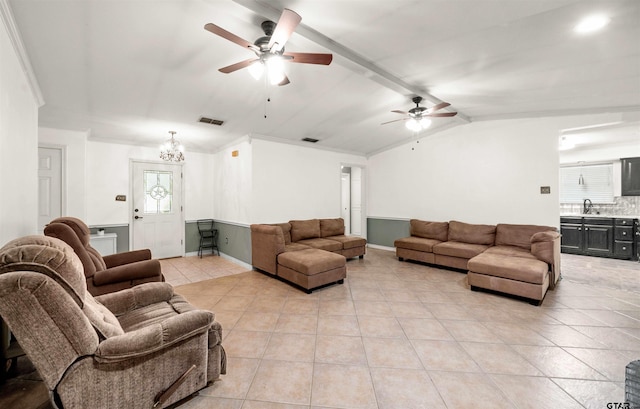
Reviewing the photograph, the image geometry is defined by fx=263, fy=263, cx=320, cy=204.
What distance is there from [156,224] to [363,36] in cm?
526

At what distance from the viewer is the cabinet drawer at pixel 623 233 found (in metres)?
5.17

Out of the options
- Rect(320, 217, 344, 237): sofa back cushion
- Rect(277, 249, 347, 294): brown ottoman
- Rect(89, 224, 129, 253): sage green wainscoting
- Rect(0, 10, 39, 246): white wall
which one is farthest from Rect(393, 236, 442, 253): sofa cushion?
Rect(89, 224, 129, 253): sage green wainscoting

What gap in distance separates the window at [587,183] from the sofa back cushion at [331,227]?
5584 mm

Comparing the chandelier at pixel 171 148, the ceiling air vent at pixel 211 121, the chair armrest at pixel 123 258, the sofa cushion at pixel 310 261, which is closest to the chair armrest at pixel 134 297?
the chair armrest at pixel 123 258

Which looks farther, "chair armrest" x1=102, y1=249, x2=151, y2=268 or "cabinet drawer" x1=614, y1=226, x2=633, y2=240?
"cabinet drawer" x1=614, y1=226, x2=633, y2=240

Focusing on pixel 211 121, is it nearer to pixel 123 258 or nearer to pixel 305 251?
pixel 123 258

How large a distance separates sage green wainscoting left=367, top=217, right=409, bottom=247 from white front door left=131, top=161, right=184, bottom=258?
447 cm

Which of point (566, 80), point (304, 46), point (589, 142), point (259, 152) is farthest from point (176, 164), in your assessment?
point (589, 142)

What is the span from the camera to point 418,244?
4.95 meters

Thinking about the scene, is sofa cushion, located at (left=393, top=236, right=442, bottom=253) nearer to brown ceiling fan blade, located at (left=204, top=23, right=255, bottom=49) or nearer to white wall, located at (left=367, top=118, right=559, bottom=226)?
white wall, located at (left=367, top=118, right=559, bottom=226)

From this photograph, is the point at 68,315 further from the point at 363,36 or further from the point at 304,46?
the point at 363,36

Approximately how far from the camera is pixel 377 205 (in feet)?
21.8

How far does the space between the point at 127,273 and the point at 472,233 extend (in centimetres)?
517

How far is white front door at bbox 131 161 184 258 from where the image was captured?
17.4ft
